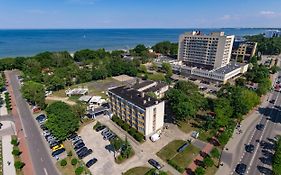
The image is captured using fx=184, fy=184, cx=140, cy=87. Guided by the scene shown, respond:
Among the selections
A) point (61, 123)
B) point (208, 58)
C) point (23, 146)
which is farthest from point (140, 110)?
point (208, 58)

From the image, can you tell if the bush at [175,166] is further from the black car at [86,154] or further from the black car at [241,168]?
the black car at [86,154]

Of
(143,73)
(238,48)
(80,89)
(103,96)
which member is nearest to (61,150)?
(103,96)

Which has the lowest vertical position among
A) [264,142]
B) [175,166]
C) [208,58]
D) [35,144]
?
[35,144]

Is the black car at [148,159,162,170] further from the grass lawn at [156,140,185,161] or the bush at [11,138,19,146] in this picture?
the bush at [11,138,19,146]

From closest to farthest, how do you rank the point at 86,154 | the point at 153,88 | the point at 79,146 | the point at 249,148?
the point at 86,154, the point at 249,148, the point at 79,146, the point at 153,88

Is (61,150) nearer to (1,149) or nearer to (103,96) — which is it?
(1,149)

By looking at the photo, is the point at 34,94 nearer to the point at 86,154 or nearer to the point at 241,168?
the point at 86,154

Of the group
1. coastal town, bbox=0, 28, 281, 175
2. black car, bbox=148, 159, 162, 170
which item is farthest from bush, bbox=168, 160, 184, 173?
black car, bbox=148, 159, 162, 170
